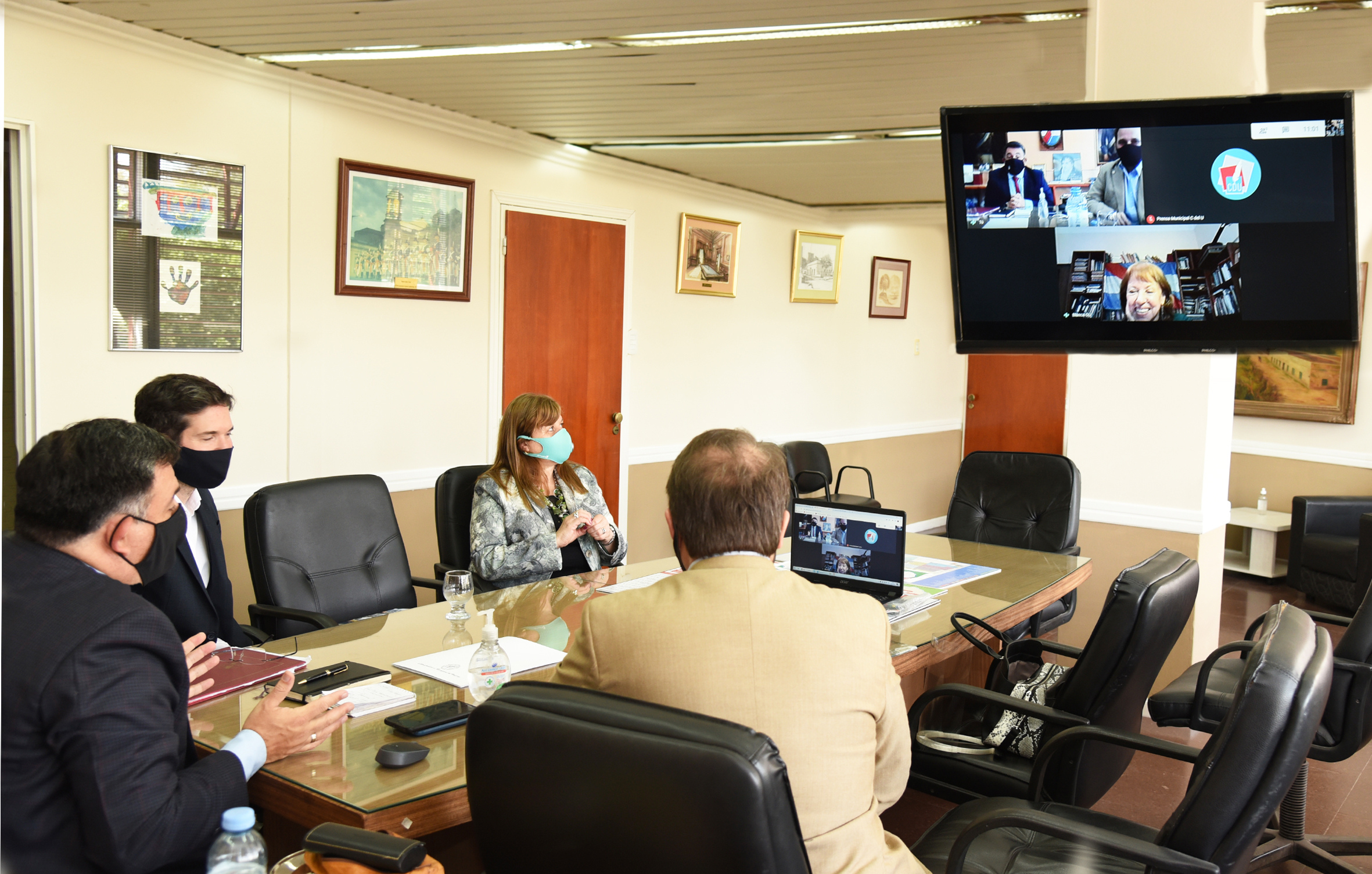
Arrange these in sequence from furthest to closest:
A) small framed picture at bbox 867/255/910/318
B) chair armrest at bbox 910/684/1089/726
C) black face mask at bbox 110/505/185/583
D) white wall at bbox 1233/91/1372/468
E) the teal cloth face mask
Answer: small framed picture at bbox 867/255/910/318
white wall at bbox 1233/91/1372/468
the teal cloth face mask
chair armrest at bbox 910/684/1089/726
black face mask at bbox 110/505/185/583

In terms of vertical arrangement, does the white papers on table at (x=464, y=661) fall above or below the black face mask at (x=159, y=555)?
below

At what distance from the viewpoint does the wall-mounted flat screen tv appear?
2.37 metres

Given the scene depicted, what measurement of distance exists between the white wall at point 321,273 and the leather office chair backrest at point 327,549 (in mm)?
1105

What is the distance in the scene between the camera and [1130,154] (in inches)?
98.3

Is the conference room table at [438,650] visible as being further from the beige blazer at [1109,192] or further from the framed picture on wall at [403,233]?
the framed picture on wall at [403,233]

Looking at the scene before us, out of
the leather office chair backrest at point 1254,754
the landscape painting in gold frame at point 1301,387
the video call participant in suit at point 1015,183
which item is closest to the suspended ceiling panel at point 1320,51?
the video call participant in suit at point 1015,183

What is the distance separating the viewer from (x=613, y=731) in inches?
51.7

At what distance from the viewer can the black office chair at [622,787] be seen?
126 centimetres

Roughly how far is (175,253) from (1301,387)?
23.2ft

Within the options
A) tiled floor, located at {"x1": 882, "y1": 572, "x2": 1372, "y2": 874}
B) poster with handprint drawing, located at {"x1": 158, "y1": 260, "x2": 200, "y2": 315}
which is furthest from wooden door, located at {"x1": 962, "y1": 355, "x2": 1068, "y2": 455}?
poster with handprint drawing, located at {"x1": 158, "y1": 260, "x2": 200, "y2": 315}

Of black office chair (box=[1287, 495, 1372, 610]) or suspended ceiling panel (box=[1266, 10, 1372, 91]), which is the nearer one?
suspended ceiling panel (box=[1266, 10, 1372, 91])

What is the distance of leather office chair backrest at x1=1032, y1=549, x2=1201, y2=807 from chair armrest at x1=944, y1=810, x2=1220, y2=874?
52 centimetres

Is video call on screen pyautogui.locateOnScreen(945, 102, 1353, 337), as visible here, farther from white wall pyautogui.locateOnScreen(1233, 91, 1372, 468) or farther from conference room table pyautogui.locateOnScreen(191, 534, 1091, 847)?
white wall pyautogui.locateOnScreen(1233, 91, 1372, 468)

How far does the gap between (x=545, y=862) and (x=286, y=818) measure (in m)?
0.69
